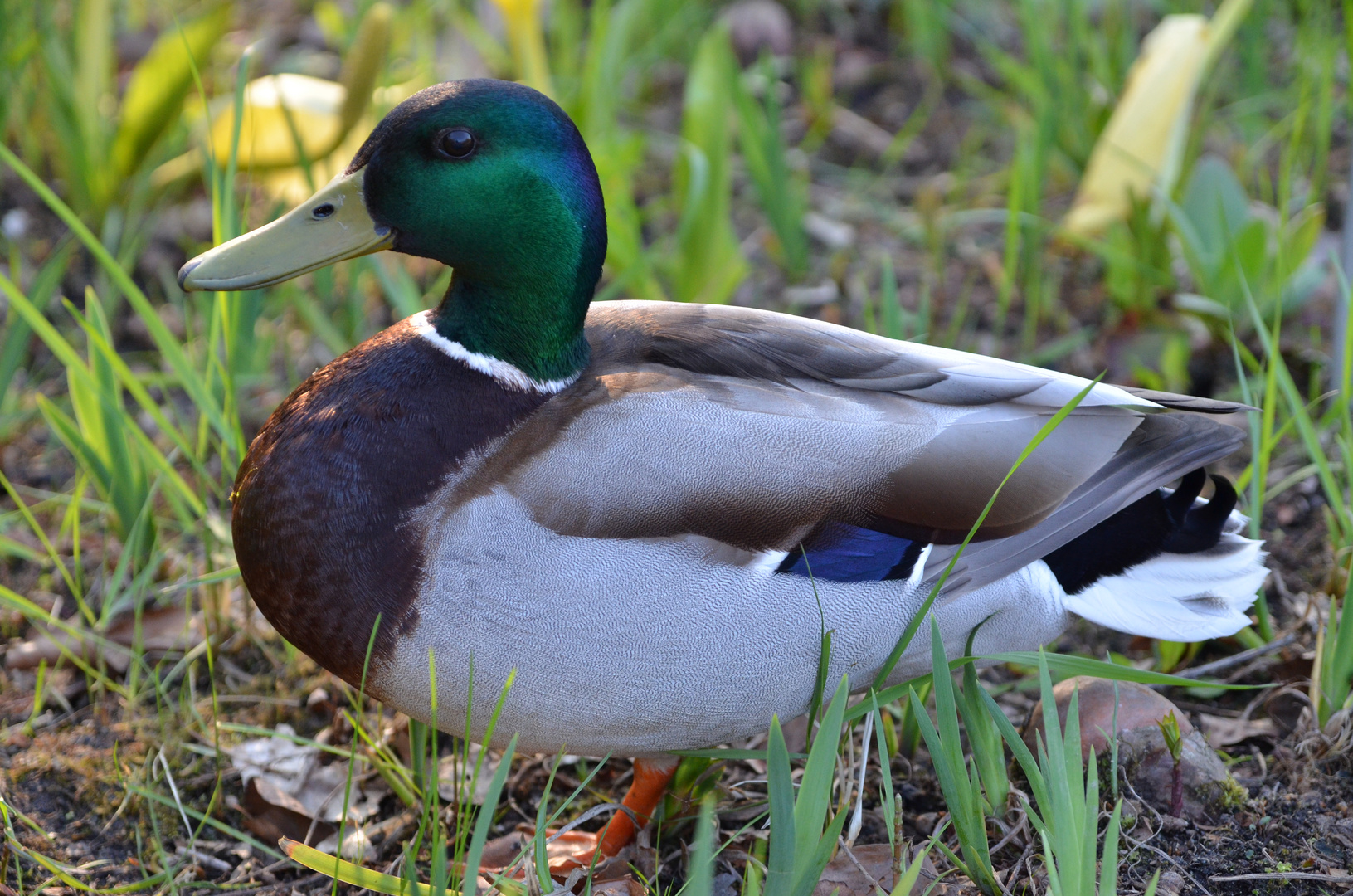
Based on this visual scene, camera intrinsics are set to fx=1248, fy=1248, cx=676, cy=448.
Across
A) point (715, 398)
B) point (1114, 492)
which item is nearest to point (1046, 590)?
point (1114, 492)

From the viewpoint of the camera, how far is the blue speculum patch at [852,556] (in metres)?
2.00

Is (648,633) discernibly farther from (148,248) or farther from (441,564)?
(148,248)

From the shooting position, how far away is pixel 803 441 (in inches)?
78.5

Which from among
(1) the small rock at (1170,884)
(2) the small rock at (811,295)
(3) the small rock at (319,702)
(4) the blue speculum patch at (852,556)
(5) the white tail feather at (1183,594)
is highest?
(2) the small rock at (811,295)

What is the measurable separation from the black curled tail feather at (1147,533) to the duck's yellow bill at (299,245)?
4.41 feet

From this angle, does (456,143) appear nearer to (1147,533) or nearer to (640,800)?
(640,800)

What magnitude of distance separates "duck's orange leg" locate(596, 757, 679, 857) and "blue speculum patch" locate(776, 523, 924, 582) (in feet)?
1.48

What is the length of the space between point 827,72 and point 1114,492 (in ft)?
10.0

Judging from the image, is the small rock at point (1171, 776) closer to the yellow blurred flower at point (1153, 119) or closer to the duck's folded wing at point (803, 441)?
the duck's folded wing at point (803, 441)

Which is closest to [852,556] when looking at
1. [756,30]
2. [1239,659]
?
[1239,659]

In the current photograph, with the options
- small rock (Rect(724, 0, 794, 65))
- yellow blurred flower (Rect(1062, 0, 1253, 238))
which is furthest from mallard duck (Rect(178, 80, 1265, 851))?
small rock (Rect(724, 0, 794, 65))

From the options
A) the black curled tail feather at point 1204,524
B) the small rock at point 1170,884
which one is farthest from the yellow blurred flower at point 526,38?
the small rock at point 1170,884

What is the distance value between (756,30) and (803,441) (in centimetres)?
330

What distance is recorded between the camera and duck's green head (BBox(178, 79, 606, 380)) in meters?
2.03
